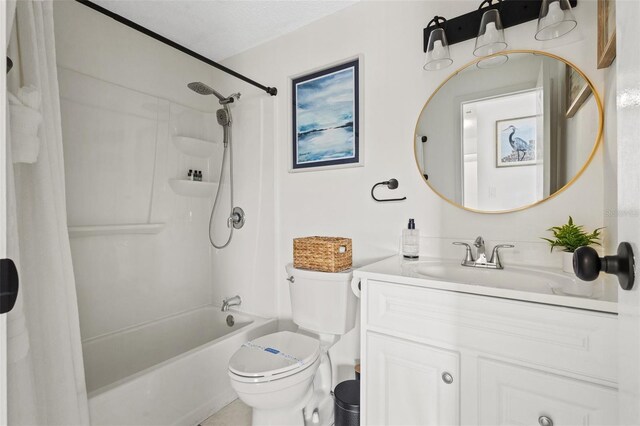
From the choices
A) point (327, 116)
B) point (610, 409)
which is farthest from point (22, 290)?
point (610, 409)

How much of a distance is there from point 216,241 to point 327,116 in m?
1.29

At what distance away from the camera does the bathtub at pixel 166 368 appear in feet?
4.42

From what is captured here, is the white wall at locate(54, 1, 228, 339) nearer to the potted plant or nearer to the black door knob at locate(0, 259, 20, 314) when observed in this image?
the black door knob at locate(0, 259, 20, 314)

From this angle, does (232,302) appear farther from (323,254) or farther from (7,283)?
(7,283)

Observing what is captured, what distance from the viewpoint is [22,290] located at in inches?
40.4

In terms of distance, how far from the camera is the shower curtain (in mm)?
1049

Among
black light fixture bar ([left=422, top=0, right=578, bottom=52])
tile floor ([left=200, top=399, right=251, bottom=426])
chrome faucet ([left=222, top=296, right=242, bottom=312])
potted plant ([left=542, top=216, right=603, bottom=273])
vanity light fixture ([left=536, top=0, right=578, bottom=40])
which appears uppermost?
black light fixture bar ([left=422, top=0, right=578, bottom=52])

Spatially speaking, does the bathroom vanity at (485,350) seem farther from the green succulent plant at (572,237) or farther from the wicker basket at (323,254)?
the wicker basket at (323,254)

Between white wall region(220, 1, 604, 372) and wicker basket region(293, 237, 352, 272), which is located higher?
white wall region(220, 1, 604, 372)


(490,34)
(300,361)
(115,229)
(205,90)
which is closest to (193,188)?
(115,229)

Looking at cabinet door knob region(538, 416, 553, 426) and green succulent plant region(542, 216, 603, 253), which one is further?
green succulent plant region(542, 216, 603, 253)

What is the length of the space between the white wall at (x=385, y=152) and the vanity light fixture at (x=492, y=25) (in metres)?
0.05

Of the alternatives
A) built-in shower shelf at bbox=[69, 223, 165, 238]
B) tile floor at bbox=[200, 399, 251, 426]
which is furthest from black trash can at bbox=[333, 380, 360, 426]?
built-in shower shelf at bbox=[69, 223, 165, 238]

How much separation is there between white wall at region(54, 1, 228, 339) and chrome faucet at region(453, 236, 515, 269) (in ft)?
6.09
